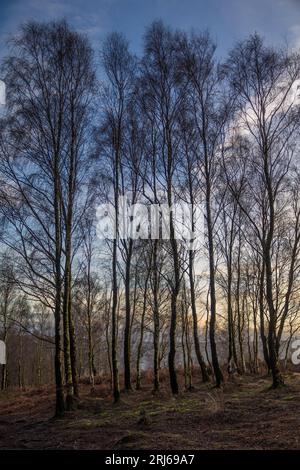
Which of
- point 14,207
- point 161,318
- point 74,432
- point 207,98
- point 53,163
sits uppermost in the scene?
point 207,98

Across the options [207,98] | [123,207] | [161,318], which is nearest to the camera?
[207,98]

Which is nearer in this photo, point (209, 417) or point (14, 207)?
point (209, 417)

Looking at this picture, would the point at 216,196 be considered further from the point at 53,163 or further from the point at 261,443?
the point at 261,443

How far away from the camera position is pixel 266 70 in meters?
14.1

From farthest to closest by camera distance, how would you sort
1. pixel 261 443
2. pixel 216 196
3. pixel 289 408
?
pixel 216 196 < pixel 289 408 < pixel 261 443

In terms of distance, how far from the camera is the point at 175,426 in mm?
8938

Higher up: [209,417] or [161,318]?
[161,318]

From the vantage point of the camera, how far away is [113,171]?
626 inches

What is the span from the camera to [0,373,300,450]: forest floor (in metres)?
7.07

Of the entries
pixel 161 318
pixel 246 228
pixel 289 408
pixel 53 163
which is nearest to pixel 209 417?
pixel 289 408

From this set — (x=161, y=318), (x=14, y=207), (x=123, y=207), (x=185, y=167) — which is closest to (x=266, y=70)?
(x=185, y=167)

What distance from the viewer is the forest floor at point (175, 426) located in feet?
23.2

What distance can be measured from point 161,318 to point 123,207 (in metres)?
14.7
